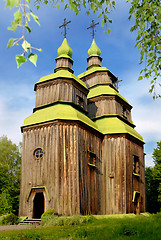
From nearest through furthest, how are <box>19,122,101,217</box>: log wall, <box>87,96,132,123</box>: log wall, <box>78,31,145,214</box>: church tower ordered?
<box>19,122,101,217</box>: log wall, <box>78,31,145,214</box>: church tower, <box>87,96,132,123</box>: log wall

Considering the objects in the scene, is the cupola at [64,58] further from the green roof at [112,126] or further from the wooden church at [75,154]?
the green roof at [112,126]

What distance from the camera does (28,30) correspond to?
4043 mm

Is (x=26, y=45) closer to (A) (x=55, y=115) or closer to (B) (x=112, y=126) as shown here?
(A) (x=55, y=115)

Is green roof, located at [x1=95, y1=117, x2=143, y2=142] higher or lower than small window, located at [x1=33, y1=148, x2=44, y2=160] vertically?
higher

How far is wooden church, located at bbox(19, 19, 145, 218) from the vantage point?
1750cm

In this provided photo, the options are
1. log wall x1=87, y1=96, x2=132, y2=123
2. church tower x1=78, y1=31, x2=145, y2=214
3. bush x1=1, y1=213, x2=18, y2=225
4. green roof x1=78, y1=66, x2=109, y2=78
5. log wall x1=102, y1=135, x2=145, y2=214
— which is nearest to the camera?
bush x1=1, y1=213, x2=18, y2=225

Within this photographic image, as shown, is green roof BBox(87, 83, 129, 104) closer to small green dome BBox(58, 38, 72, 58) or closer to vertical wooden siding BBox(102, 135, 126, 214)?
small green dome BBox(58, 38, 72, 58)

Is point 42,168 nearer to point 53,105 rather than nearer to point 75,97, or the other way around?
point 53,105

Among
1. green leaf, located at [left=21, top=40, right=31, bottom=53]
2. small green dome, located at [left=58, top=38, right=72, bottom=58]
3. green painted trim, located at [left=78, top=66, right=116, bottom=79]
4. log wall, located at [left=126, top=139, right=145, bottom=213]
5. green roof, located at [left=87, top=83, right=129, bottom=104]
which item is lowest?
log wall, located at [left=126, top=139, right=145, bottom=213]

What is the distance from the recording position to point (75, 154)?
1811 cm

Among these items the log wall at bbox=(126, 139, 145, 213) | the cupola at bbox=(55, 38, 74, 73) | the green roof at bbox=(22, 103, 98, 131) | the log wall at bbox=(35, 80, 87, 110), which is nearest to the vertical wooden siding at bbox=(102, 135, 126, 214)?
the log wall at bbox=(126, 139, 145, 213)

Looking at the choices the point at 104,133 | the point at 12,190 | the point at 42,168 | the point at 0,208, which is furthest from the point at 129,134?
the point at 12,190

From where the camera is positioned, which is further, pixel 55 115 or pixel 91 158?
pixel 91 158

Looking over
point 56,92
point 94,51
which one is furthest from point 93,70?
point 56,92
